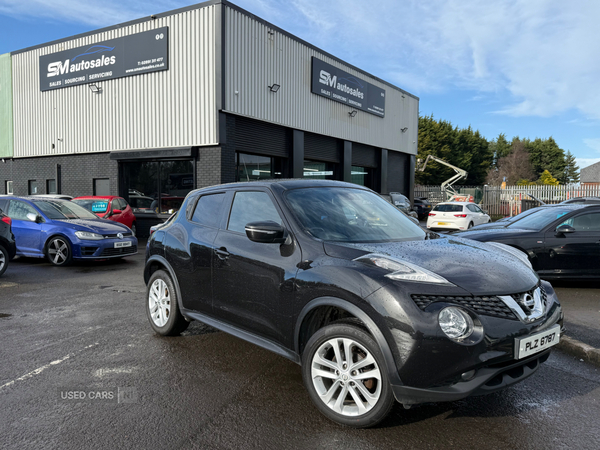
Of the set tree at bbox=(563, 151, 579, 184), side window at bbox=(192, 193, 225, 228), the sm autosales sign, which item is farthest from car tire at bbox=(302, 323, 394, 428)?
tree at bbox=(563, 151, 579, 184)

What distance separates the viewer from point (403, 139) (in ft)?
95.5

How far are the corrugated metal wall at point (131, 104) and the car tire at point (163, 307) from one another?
37.2 ft

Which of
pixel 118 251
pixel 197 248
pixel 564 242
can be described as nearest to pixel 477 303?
pixel 197 248

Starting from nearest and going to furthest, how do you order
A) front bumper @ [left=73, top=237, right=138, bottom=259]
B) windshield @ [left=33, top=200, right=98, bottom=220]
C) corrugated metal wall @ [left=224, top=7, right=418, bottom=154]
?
front bumper @ [left=73, top=237, right=138, bottom=259]
windshield @ [left=33, top=200, right=98, bottom=220]
corrugated metal wall @ [left=224, top=7, right=418, bottom=154]

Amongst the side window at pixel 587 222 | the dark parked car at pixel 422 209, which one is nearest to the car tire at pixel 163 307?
the side window at pixel 587 222

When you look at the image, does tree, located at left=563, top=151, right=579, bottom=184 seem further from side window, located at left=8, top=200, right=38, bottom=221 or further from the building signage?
side window, located at left=8, top=200, right=38, bottom=221

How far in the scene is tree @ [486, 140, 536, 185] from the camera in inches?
2933

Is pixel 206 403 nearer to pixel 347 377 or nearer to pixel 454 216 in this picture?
pixel 347 377

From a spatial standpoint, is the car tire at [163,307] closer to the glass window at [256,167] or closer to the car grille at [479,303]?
the car grille at [479,303]

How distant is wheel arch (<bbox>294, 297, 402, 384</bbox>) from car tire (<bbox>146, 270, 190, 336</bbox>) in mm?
1875

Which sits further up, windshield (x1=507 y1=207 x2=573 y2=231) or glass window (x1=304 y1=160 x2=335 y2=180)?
glass window (x1=304 y1=160 x2=335 y2=180)

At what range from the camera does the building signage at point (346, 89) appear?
67.4 feet

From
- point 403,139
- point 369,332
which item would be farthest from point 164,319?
point 403,139

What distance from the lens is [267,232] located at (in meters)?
3.29
